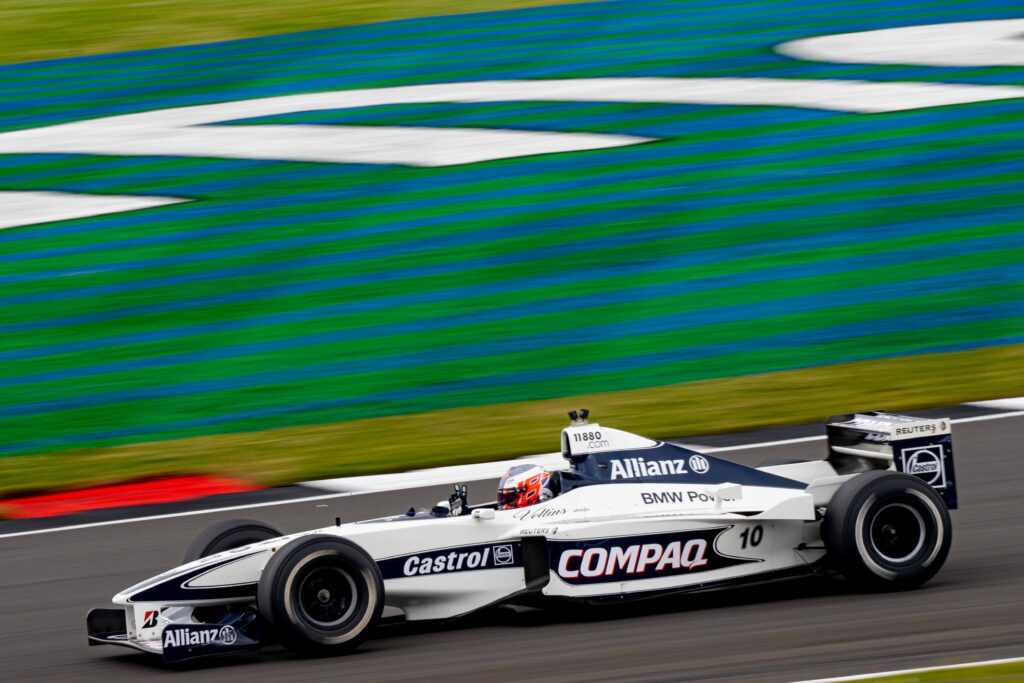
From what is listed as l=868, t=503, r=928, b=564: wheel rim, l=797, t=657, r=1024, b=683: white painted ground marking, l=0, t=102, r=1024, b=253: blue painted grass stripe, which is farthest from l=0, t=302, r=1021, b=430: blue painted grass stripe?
l=797, t=657, r=1024, b=683: white painted ground marking

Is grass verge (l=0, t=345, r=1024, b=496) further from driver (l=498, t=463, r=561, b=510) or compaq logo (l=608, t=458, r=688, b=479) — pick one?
compaq logo (l=608, t=458, r=688, b=479)

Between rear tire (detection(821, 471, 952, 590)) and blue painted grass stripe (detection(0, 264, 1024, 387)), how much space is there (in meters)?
→ 6.73

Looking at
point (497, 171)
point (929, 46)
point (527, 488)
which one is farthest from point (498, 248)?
point (527, 488)

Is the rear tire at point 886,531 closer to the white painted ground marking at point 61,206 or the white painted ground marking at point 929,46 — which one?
the white painted ground marking at point 61,206

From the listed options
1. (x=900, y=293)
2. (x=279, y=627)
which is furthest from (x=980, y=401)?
(x=279, y=627)

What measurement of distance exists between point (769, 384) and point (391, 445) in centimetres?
338

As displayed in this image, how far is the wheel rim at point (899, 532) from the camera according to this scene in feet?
24.9

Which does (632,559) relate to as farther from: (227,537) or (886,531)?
(227,537)

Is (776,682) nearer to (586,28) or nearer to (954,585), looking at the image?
(954,585)

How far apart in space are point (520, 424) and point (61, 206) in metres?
8.71

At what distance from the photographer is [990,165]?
1758 centimetres

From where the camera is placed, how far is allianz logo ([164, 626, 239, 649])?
6996 mm

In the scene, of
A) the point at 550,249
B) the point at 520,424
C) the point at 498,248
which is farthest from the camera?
the point at 498,248

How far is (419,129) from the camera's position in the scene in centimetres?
2008
